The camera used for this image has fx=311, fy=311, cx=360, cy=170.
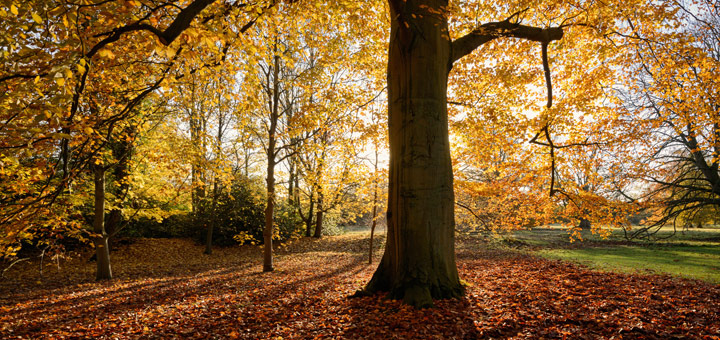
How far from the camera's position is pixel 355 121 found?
9.96 meters

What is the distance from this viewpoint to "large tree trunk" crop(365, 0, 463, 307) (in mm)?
4637

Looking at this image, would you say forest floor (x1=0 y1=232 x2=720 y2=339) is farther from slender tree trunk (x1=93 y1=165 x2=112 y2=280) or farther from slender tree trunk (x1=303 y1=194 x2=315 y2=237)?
slender tree trunk (x1=303 y1=194 x2=315 y2=237)

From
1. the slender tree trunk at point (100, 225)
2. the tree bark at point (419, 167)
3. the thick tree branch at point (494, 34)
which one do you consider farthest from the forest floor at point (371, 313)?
the thick tree branch at point (494, 34)

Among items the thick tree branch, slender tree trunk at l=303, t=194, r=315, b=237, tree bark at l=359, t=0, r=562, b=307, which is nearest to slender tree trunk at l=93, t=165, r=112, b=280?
tree bark at l=359, t=0, r=562, b=307

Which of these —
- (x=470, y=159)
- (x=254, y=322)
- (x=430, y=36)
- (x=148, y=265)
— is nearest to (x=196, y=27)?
(x=430, y=36)

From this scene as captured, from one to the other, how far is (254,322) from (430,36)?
5115mm

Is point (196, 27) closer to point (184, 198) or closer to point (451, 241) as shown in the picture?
point (451, 241)

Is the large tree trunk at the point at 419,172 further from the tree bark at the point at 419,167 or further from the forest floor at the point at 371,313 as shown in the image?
the forest floor at the point at 371,313

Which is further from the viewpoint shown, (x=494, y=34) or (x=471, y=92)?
(x=471, y=92)

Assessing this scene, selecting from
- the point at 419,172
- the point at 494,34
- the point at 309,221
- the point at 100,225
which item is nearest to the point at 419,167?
the point at 419,172

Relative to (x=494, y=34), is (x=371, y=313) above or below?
below

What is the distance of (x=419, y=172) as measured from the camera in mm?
4707

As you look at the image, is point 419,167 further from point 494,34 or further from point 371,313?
point 494,34

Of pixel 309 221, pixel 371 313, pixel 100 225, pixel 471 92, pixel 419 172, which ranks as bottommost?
pixel 371 313
